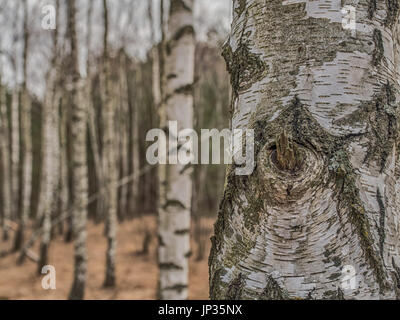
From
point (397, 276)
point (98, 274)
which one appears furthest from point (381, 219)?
point (98, 274)

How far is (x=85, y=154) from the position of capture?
20.5 feet

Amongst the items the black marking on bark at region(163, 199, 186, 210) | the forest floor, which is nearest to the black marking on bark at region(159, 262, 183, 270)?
the black marking on bark at region(163, 199, 186, 210)

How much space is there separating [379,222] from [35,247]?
1106 cm

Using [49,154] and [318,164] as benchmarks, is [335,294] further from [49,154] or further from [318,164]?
[49,154]

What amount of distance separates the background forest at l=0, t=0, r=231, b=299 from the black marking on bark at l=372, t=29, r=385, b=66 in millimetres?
3385

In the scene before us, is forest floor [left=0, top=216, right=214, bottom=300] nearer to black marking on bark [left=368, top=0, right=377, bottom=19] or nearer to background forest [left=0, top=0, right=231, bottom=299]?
→ background forest [left=0, top=0, right=231, bottom=299]

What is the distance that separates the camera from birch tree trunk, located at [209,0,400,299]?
798 millimetres

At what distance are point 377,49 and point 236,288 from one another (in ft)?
2.18

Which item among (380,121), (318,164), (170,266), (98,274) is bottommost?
(98,274)

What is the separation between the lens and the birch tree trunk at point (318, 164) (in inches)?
31.4

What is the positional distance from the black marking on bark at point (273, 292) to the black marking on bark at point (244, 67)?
0.48m

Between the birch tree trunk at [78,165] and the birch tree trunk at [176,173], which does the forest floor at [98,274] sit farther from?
the birch tree trunk at [176,173]

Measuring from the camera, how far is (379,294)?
0.79m

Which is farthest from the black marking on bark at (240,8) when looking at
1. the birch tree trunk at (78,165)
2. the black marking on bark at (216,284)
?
the birch tree trunk at (78,165)
